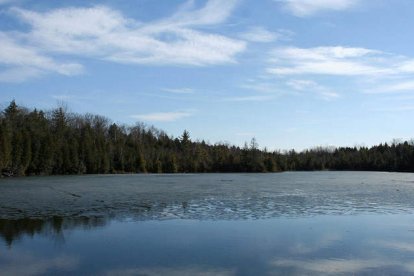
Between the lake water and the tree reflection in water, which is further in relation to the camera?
the tree reflection in water

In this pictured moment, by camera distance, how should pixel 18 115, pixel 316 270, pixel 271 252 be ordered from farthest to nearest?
pixel 18 115 < pixel 271 252 < pixel 316 270

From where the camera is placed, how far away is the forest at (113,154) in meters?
92.5

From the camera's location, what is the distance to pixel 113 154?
12338cm

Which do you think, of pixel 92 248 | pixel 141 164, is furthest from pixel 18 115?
pixel 92 248

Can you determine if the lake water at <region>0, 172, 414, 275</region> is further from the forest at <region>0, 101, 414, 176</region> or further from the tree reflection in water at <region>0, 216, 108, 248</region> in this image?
the forest at <region>0, 101, 414, 176</region>

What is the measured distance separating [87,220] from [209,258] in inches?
408

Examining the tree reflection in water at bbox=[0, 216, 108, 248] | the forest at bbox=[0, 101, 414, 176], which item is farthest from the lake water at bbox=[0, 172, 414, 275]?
the forest at bbox=[0, 101, 414, 176]

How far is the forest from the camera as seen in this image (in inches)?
3642

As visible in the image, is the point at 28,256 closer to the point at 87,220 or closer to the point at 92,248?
the point at 92,248

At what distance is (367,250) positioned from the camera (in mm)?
15797

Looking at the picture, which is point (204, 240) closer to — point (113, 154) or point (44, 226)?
point (44, 226)

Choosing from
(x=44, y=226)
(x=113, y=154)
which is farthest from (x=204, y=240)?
(x=113, y=154)

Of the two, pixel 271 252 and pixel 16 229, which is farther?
pixel 16 229

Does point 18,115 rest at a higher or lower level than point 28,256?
higher
